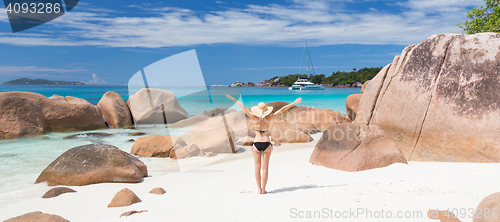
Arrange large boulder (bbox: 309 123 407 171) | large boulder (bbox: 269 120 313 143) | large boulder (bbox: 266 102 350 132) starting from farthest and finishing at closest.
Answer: large boulder (bbox: 266 102 350 132)
large boulder (bbox: 269 120 313 143)
large boulder (bbox: 309 123 407 171)

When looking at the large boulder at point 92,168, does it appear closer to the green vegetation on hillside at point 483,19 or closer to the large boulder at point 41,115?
the large boulder at point 41,115

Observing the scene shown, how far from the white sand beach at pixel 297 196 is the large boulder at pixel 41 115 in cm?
778

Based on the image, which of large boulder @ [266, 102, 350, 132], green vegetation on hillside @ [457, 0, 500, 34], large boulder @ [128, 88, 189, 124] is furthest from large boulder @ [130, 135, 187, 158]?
green vegetation on hillside @ [457, 0, 500, 34]

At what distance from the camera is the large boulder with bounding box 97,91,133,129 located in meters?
14.7

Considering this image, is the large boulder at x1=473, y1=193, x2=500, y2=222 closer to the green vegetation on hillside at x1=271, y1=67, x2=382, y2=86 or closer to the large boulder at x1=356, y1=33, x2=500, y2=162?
the large boulder at x1=356, y1=33, x2=500, y2=162

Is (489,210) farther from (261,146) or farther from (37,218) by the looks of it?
(37,218)

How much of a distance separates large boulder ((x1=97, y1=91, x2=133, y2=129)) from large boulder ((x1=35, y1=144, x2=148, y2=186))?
370 inches

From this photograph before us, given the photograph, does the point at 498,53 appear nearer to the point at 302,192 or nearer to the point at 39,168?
the point at 302,192

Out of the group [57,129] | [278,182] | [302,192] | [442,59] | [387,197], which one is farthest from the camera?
[57,129]

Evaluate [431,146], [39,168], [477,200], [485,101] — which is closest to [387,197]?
[477,200]

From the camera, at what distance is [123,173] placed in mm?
5543

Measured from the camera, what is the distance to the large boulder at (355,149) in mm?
5781

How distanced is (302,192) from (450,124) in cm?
377

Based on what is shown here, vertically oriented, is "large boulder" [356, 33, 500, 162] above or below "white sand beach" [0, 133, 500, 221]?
above
